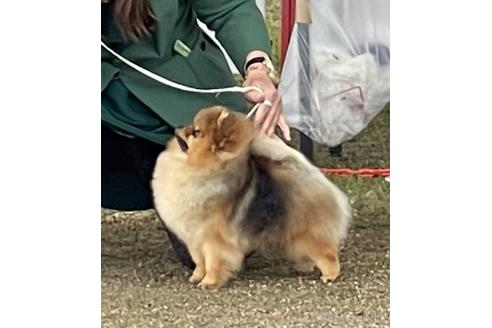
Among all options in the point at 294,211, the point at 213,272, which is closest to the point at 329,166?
the point at 294,211

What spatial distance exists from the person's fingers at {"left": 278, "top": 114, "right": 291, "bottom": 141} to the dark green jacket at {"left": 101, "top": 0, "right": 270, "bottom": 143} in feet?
0.14

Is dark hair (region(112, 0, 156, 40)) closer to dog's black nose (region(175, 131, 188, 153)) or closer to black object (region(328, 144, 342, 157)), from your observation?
dog's black nose (region(175, 131, 188, 153))

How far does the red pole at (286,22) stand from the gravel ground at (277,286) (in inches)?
4.5

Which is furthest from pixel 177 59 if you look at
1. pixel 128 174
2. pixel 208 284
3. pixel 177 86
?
pixel 208 284

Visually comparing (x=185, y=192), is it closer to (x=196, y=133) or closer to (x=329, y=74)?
(x=196, y=133)

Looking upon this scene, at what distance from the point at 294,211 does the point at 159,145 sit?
0.17m


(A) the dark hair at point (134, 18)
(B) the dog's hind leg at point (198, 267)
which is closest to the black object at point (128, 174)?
(B) the dog's hind leg at point (198, 267)

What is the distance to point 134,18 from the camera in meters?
1.73

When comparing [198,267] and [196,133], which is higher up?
[196,133]

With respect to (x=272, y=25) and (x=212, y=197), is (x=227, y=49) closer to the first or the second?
(x=272, y=25)

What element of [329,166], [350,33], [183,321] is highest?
[350,33]

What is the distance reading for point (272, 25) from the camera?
1734mm

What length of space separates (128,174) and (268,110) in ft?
0.56
